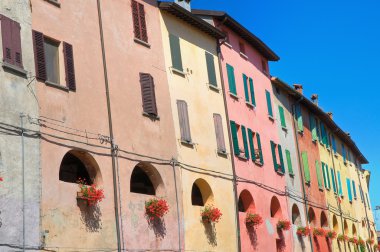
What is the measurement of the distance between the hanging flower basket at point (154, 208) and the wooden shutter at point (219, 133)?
6.18m

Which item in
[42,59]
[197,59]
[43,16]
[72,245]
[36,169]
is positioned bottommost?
[72,245]

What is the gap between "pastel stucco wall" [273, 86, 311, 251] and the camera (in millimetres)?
34406

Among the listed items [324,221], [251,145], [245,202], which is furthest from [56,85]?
[324,221]

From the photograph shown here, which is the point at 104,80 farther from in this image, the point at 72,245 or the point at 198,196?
the point at 198,196

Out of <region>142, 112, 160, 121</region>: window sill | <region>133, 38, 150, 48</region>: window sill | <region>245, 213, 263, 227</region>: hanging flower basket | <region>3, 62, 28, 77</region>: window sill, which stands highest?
<region>133, 38, 150, 48</region>: window sill

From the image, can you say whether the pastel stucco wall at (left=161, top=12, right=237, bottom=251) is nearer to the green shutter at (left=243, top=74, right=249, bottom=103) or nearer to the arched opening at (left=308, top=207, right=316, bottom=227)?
the green shutter at (left=243, top=74, right=249, bottom=103)

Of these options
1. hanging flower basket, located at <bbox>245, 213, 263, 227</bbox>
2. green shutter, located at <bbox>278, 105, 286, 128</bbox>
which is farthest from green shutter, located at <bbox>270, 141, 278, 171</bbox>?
hanging flower basket, located at <bbox>245, 213, 263, 227</bbox>

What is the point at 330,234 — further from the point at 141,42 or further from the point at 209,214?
the point at 141,42

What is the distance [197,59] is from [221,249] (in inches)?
312

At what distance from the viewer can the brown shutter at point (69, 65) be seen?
19.0 meters

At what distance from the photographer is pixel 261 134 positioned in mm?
32531

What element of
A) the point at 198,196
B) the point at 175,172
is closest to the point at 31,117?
the point at 175,172

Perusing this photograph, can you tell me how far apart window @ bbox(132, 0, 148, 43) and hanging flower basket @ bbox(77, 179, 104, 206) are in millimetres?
6921

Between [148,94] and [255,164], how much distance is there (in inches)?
374
